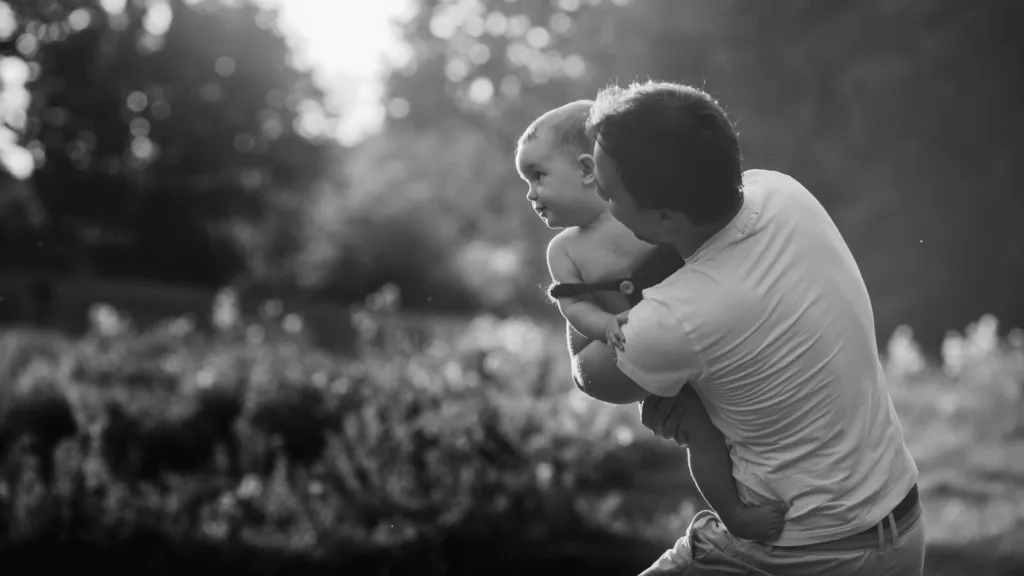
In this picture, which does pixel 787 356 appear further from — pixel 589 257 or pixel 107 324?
pixel 107 324

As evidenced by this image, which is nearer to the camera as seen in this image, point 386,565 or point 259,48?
point 386,565

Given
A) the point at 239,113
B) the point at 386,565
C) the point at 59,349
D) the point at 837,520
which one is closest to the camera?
the point at 837,520

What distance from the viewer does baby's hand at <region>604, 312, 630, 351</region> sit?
184 cm

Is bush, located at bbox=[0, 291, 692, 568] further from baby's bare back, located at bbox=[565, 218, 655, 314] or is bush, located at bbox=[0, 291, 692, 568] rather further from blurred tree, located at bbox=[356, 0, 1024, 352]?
blurred tree, located at bbox=[356, 0, 1024, 352]

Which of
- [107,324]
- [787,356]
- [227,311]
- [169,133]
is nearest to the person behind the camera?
[787,356]

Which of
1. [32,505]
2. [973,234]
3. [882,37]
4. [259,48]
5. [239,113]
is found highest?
[259,48]

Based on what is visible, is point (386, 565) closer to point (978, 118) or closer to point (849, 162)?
point (849, 162)

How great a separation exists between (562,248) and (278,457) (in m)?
4.01

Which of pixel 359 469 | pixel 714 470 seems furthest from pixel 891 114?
pixel 714 470

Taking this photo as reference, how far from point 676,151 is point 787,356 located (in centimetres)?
43

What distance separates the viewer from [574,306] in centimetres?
202

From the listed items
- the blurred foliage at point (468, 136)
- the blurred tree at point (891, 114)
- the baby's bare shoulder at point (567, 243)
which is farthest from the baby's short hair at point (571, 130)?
the blurred tree at point (891, 114)

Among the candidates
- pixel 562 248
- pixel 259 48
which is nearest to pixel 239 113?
pixel 259 48

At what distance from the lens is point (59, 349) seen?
8.40 metres
